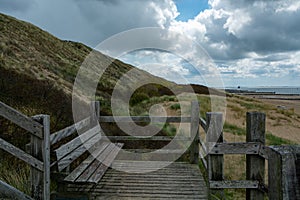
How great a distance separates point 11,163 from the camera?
5.43 meters

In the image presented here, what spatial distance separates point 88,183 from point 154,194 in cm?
111

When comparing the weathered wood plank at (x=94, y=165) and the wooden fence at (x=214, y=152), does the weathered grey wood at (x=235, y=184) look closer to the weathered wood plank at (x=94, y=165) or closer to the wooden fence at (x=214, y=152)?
the wooden fence at (x=214, y=152)

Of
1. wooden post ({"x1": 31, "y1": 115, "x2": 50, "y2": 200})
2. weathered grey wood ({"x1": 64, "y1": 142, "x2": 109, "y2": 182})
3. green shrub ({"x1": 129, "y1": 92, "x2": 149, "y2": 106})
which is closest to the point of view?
wooden post ({"x1": 31, "y1": 115, "x2": 50, "y2": 200})

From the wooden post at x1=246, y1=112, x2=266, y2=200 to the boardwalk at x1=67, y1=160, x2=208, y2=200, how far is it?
1251 mm

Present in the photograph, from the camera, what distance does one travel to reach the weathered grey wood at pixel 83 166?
4.46m

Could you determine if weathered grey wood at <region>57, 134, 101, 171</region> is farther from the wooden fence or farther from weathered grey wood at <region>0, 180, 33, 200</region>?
weathered grey wood at <region>0, 180, 33, 200</region>

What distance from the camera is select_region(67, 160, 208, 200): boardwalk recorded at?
4695 mm

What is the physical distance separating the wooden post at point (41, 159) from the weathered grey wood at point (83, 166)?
50 cm

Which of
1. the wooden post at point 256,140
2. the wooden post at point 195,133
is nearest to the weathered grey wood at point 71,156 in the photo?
the wooden post at point 195,133

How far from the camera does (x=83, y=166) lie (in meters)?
5.18

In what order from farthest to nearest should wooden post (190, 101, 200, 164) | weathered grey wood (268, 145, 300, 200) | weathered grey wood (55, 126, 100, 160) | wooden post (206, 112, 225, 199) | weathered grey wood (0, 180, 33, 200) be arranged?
wooden post (190, 101, 200, 164) < weathered grey wood (55, 126, 100, 160) < wooden post (206, 112, 225, 199) < weathered grey wood (0, 180, 33, 200) < weathered grey wood (268, 145, 300, 200)

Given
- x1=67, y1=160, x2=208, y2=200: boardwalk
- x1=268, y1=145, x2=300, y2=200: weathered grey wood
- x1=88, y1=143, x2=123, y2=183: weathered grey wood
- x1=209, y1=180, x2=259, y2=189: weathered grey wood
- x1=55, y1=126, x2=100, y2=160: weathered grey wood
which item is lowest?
x1=67, y1=160, x2=208, y2=200: boardwalk

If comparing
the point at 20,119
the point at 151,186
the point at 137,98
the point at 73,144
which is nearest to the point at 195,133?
the point at 151,186

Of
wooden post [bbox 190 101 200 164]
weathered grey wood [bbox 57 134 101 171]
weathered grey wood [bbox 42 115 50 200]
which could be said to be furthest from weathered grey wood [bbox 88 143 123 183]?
wooden post [bbox 190 101 200 164]
